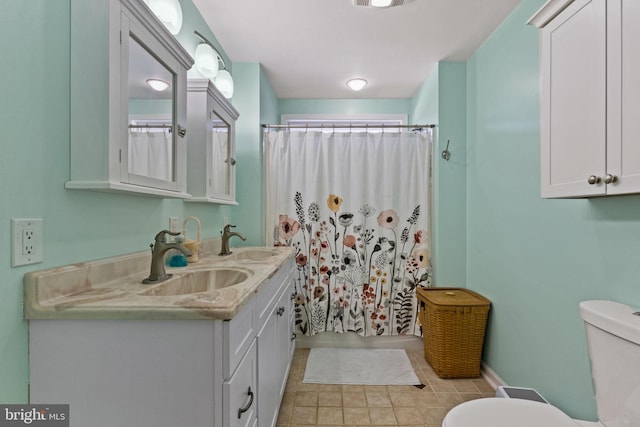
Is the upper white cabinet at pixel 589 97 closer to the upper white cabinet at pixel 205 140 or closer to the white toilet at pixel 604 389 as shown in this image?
the white toilet at pixel 604 389

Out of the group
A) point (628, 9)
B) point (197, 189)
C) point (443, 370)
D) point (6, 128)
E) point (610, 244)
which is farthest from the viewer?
point (443, 370)

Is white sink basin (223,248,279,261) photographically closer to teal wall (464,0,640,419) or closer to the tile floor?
the tile floor

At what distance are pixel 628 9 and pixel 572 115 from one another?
324mm

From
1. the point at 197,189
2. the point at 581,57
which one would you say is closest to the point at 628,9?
the point at 581,57

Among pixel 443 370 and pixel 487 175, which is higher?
pixel 487 175

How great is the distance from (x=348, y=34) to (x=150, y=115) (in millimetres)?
1533

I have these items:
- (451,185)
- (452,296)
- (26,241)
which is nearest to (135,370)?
(26,241)

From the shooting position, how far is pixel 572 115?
1.11m

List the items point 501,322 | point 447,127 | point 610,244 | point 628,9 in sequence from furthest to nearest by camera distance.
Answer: point 447,127 → point 501,322 → point 610,244 → point 628,9

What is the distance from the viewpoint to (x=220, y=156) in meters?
2.00

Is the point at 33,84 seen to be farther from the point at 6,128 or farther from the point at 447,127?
the point at 447,127

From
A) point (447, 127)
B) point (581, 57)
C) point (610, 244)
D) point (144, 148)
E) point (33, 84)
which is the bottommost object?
point (610, 244)

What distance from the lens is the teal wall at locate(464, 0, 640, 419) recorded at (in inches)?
49.1

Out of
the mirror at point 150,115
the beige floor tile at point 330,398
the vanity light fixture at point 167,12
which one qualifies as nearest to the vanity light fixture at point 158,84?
the mirror at point 150,115
